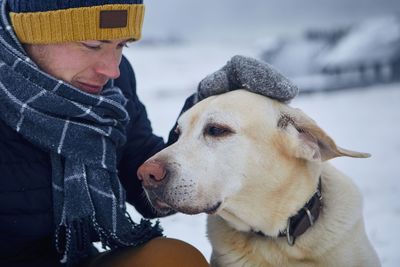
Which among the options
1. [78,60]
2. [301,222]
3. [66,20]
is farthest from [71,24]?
[301,222]

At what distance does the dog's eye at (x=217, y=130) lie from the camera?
2473 mm

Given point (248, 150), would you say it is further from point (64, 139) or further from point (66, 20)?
point (66, 20)

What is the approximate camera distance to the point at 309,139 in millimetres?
2492

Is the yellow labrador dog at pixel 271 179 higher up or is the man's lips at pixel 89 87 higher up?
the man's lips at pixel 89 87

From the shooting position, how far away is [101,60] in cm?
241

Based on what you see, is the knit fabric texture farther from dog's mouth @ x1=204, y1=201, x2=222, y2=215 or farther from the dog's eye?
dog's mouth @ x1=204, y1=201, x2=222, y2=215

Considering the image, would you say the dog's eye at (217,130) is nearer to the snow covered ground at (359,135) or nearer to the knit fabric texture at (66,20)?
the knit fabric texture at (66,20)

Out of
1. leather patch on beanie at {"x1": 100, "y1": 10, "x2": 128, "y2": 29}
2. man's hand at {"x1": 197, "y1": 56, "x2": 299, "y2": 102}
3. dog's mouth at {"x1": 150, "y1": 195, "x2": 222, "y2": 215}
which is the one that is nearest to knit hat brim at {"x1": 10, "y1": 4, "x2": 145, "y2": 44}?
leather patch on beanie at {"x1": 100, "y1": 10, "x2": 128, "y2": 29}

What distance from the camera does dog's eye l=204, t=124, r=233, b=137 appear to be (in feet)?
8.11

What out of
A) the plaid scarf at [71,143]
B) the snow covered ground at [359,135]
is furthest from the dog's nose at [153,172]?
the snow covered ground at [359,135]

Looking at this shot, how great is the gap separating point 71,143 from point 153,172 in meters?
0.40

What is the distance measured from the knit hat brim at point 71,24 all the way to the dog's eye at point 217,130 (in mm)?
600

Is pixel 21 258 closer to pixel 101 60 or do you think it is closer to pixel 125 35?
pixel 101 60

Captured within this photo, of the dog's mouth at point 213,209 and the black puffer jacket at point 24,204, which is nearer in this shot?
the black puffer jacket at point 24,204
